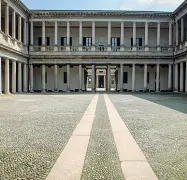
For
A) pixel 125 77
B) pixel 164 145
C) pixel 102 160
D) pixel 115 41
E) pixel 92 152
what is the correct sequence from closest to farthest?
pixel 102 160
pixel 92 152
pixel 164 145
pixel 115 41
pixel 125 77

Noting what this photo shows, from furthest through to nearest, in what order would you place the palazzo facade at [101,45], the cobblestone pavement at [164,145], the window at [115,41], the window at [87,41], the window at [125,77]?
the window at [125,77], the window at [87,41], the window at [115,41], the palazzo facade at [101,45], the cobblestone pavement at [164,145]

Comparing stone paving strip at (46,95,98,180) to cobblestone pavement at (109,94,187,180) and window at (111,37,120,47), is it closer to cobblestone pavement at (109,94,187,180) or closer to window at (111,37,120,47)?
cobblestone pavement at (109,94,187,180)

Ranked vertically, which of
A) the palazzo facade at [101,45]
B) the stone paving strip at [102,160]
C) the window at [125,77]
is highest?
the palazzo facade at [101,45]

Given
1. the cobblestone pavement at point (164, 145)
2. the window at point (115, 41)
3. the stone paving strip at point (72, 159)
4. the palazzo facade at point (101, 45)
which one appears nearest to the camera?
the stone paving strip at point (72, 159)

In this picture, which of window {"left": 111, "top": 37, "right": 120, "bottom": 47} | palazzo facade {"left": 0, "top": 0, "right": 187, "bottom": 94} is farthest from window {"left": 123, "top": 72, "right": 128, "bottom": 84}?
window {"left": 111, "top": 37, "right": 120, "bottom": 47}

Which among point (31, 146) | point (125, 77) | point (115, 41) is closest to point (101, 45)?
point (115, 41)

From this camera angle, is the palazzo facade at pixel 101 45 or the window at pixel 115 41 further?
the window at pixel 115 41

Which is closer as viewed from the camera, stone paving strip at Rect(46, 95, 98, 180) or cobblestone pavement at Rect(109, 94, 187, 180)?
stone paving strip at Rect(46, 95, 98, 180)

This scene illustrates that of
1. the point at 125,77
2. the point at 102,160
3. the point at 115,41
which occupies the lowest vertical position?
the point at 102,160

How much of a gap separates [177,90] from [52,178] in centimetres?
3646

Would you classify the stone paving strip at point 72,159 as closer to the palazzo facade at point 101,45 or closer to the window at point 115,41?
the palazzo facade at point 101,45

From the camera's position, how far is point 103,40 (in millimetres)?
42312

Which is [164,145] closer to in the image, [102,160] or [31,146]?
[102,160]

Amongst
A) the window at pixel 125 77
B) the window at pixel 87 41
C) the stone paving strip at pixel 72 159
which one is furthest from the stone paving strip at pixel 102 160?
the window at pixel 87 41
